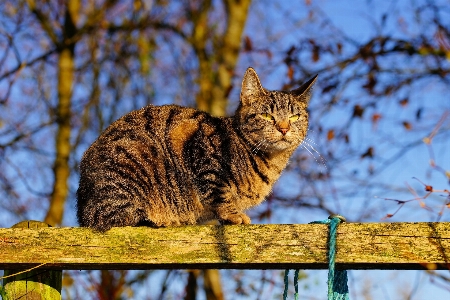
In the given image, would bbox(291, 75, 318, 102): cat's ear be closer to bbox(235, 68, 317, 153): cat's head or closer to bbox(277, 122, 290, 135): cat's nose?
bbox(235, 68, 317, 153): cat's head

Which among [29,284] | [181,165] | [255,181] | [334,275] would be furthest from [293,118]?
[29,284]

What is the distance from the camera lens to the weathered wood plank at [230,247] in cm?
189

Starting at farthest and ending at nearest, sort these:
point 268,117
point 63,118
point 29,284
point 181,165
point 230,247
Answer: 1. point 63,118
2. point 268,117
3. point 181,165
4. point 29,284
5. point 230,247

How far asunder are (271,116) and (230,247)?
1.47 metres

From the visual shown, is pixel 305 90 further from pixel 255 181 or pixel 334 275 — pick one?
pixel 334 275

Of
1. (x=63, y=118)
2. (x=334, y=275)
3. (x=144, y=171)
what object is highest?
(x=63, y=118)

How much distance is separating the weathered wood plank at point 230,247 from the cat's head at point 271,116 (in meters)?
1.18

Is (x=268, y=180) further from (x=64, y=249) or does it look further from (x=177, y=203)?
(x=64, y=249)

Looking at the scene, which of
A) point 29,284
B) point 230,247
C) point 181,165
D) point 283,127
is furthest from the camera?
point 283,127

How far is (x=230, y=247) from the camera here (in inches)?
76.8

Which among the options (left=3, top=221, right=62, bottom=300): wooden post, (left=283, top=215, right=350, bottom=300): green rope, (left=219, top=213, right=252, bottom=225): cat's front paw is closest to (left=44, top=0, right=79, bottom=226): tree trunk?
(left=219, top=213, right=252, bottom=225): cat's front paw

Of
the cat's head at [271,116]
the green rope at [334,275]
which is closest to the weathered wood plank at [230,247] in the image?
the green rope at [334,275]

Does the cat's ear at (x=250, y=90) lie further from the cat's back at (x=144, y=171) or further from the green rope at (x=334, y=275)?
the green rope at (x=334, y=275)

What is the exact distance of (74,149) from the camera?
26.1 ft
